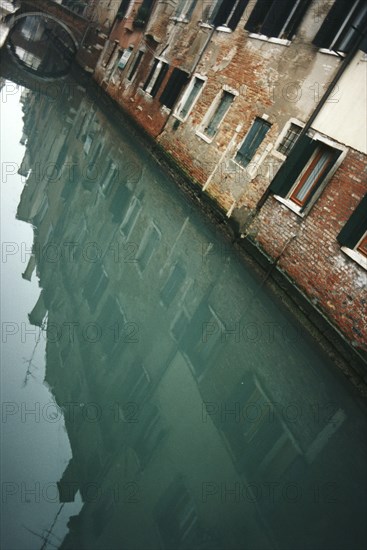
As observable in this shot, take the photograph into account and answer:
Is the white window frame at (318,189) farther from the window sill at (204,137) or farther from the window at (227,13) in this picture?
the window at (227,13)

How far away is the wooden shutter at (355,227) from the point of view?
658 centimetres

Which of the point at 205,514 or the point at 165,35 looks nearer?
the point at 205,514

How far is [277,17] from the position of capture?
9.02 metres

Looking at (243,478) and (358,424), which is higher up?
(358,424)

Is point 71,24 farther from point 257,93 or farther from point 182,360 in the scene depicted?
point 182,360

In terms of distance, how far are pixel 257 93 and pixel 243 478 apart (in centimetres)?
832

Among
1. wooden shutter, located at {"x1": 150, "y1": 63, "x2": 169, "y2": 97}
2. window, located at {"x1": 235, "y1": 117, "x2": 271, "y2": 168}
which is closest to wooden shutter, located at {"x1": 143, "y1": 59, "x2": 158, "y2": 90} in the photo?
wooden shutter, located at {"x1": 150, "y1": 63, "x2": 169, "y2": 97}

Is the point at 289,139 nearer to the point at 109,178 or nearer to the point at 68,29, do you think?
the point at 109,178

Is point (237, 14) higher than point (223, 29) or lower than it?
higher

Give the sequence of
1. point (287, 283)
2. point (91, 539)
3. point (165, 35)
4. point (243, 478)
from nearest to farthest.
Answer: point (91, 539) < point (243, 478) < point (287, 283) < point (165, 35)

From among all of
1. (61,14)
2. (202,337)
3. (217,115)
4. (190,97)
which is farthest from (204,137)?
(61,14)

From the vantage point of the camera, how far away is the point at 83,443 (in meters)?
3.67

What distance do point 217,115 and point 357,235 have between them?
19.4 feet

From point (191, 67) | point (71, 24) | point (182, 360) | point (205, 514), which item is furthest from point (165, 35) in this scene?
point (205, 514)
